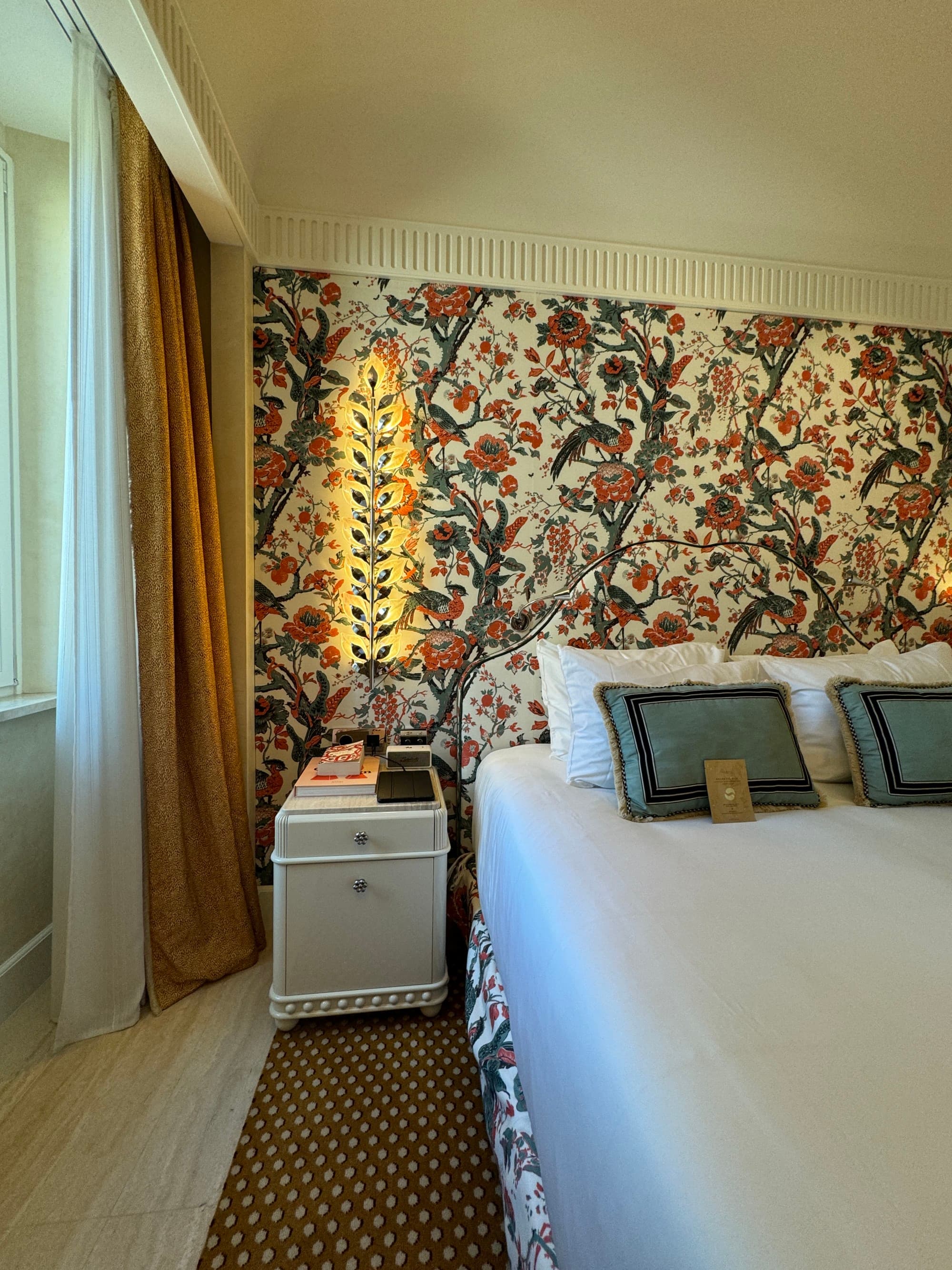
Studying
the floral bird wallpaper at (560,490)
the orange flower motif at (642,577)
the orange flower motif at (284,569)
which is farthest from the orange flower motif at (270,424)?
the orange flower motif at (642,577)

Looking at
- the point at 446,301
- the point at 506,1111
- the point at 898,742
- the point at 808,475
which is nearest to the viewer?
the point at 506,1111

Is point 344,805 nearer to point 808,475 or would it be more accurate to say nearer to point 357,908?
point 357,908

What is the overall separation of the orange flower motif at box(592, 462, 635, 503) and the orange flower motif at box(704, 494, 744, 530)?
0.31m

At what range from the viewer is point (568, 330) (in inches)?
86.5

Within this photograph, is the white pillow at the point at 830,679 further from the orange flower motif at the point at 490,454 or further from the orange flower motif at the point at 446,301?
the orange flower motif at the point at 446,301

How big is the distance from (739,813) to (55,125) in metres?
2.64

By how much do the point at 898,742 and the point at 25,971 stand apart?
241 centimetres

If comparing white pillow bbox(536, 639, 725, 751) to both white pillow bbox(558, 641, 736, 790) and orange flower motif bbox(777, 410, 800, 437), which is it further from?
orange flower motif bbox(777, 410, 800, 437)

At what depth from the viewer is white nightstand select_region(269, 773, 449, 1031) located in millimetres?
1644

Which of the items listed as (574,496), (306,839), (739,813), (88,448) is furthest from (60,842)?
(574,496)

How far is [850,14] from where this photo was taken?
1.45 m

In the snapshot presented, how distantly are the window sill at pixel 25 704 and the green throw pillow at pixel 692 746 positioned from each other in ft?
4.96

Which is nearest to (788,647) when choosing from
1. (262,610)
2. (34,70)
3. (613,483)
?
(613,483)

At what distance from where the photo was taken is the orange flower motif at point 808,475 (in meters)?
A: 2.34
